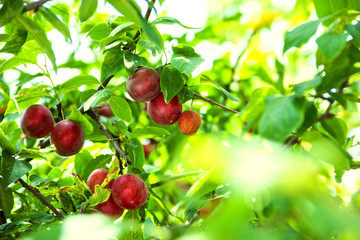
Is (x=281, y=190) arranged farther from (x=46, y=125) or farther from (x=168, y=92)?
(x=46, y=125)

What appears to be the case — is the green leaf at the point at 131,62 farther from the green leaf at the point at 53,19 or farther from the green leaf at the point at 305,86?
the green leaf at the point at 305,86

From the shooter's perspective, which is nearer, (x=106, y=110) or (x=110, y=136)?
(x=110, y=136)

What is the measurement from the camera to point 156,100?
118 centimetres

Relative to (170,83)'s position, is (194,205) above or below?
below

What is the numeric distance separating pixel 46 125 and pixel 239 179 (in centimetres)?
84

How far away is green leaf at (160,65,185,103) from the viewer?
Answer: 1.03 m

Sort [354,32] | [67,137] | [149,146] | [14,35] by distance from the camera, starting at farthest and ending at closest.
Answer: [149,146], [67,137], [14,35], [354,32]

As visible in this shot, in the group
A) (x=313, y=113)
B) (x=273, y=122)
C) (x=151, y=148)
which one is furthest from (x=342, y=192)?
(x=273, y=122)

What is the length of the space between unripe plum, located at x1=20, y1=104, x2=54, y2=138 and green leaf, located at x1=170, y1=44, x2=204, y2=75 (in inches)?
17.0

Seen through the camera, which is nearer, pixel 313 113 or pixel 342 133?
pixel 313 113

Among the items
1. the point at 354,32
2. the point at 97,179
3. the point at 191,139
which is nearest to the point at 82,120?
the point at 97,179

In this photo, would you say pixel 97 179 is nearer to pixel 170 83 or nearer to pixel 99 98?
pixel 99 98

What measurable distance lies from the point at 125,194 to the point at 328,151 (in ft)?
1.74

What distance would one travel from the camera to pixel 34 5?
2.68 ft
